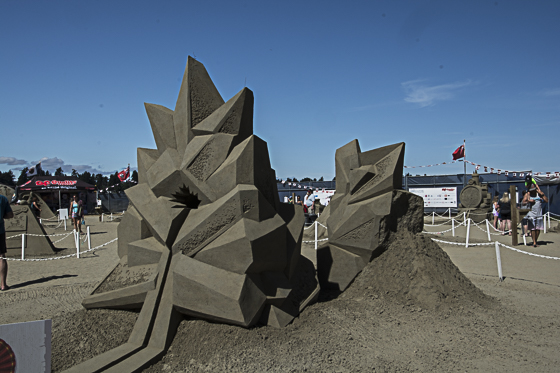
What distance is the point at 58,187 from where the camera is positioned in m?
30.7

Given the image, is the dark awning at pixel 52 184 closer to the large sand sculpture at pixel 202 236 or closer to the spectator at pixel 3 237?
the spectator at pixel 3 237

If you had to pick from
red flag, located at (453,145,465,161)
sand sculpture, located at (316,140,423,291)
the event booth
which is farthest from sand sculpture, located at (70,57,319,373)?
the event booth

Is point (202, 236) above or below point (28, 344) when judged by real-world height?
above

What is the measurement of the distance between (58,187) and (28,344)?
32548 mm

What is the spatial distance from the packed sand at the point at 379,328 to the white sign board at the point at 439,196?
16142 millimetres

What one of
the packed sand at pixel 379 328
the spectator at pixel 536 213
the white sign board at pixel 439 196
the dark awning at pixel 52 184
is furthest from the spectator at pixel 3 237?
the dark awning at pixel 52 184

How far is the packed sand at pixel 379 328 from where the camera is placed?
12.6 ft

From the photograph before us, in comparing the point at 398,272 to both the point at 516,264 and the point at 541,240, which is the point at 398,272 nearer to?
the point at 516,264

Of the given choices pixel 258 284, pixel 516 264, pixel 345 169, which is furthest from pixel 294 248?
pixel 516 264

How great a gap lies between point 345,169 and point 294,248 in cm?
306

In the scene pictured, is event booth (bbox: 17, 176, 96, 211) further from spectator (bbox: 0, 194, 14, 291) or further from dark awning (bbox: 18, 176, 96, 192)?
spectator (bbox: 0, 194, 14, 291)

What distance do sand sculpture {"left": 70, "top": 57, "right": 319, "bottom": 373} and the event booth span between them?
29.3m

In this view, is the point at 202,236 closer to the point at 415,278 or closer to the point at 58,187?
the point at 415,278

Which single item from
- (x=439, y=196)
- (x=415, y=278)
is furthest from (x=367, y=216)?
(x=439, y=196)
